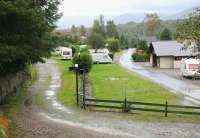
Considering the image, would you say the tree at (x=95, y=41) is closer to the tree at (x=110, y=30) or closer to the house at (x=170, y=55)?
the house at (x=170, y=55)

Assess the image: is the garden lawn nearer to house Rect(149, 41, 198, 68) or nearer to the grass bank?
the grass bank

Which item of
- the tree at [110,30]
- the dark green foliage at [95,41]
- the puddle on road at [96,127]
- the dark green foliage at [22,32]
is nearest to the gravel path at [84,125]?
the puddle on road at [96,127]

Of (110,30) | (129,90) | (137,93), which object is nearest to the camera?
(137,93)

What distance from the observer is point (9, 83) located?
30.9 metres

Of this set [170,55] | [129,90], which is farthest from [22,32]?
[170,55]

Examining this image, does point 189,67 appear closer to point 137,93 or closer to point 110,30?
point 137,93

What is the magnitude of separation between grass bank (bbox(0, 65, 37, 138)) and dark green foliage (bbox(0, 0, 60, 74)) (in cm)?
243

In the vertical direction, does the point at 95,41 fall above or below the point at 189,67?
above

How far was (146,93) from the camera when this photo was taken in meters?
33.7

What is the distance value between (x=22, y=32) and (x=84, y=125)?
8.11 m

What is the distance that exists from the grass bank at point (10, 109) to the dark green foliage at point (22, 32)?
2435mm

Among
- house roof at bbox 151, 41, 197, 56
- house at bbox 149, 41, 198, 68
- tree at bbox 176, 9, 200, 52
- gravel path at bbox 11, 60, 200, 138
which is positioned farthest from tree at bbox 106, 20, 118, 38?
tree at bbox 176, 9, 200, 52

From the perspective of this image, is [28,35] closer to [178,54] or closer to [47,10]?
[47,10]

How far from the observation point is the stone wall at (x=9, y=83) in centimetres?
2831
